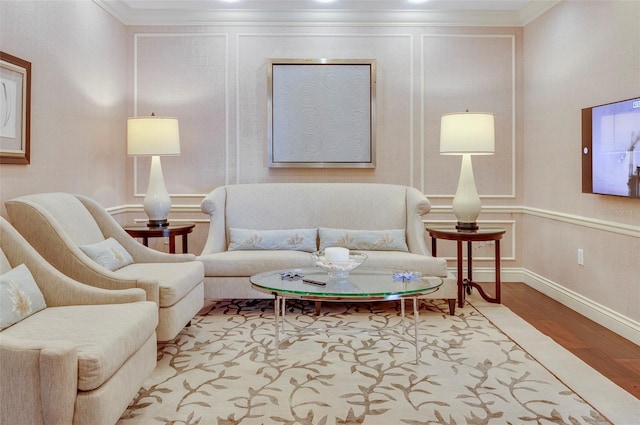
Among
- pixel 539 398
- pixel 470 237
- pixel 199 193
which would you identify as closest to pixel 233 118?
pixel 199 193

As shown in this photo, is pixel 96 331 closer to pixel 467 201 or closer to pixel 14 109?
pixel 14 109

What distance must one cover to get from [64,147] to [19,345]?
2228 millimetres

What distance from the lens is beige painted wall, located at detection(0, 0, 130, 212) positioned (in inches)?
118

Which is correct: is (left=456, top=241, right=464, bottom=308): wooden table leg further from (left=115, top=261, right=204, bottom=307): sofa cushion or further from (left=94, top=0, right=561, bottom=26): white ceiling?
(left=94, top=0, right=561, bottom=26): white ceiling

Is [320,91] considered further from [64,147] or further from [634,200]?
[634,200]

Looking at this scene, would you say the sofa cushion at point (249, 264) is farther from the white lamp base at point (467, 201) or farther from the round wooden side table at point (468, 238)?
the white lamp base at point (467, 201)

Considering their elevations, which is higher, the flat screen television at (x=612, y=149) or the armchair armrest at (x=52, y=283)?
the flat screen television at (x=612, y=149)

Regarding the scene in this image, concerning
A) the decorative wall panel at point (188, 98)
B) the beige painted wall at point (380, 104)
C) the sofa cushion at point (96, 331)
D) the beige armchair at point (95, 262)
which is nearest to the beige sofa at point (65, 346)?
the sofa cushion at point (96, 331)

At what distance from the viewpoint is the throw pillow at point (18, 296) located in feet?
6.50

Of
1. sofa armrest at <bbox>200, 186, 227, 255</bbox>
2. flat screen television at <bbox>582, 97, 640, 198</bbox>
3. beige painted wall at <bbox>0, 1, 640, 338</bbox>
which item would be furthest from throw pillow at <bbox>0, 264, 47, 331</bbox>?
flat screen television at <bbox>582, 97, 640, 198</bbox>

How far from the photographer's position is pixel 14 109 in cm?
287

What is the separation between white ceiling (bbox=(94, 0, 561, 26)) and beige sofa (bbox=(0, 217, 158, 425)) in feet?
9.72

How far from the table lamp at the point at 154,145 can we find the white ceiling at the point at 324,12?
3.78 feet

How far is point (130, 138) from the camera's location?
4.07 meters
